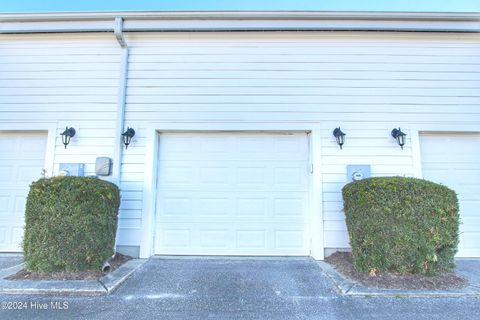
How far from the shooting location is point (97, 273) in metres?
3.19

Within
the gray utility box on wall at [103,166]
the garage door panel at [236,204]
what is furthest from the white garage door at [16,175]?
the garage door panel at [236,204]

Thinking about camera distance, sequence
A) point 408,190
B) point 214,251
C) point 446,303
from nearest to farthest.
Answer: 1. point 446,303
2. point 408,190
3. point 214,251

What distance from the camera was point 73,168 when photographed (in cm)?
422

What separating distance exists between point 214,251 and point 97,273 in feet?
5.35

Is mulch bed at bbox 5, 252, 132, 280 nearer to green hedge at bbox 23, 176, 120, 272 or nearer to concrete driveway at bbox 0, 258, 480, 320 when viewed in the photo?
green hedge at bbox 23, 176, 120, 272

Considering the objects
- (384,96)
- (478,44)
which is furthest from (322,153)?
(478,44)

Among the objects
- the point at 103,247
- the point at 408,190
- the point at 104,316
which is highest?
the point at 408,190

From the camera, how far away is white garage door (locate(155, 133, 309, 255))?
421 centimetres

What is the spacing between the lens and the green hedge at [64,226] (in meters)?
3.13

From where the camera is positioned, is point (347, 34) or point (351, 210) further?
point (347, 34)

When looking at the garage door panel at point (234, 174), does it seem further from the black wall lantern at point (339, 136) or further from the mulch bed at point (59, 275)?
the mulch bed at point (59, 275)

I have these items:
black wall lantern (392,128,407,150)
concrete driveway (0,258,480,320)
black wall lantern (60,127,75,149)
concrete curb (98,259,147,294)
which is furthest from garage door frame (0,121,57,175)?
black wall lantern (392,128,407,150)

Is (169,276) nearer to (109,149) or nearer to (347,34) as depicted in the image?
(109,149)

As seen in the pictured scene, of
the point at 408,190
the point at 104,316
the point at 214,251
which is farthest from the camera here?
the point at 214,251
